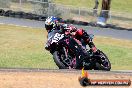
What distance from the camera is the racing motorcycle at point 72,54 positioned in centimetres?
1321

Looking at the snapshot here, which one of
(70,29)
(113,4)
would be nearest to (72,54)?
(70,29)

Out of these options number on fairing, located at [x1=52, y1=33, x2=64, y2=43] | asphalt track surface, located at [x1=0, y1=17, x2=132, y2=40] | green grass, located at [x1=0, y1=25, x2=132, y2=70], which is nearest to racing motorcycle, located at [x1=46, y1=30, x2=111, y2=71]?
number on fairing, located at [x1=52, y1=33, x2=64, y2=43]

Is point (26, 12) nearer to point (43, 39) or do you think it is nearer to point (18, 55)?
point (43, 39)

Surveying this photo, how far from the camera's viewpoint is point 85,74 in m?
9.95

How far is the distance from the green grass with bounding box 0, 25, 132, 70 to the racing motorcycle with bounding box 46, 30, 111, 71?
395 cm

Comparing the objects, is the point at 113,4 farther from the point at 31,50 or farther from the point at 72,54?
the point at 72,54

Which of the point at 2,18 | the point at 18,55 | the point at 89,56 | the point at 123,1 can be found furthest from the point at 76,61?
the point at 123,1

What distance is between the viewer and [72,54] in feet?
44.1

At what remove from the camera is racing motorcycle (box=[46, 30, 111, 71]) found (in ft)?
43.3

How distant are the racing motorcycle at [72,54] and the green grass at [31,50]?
3949 millimetres

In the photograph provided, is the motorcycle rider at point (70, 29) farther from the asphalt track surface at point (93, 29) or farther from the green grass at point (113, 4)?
the green grass at point (113, 4)

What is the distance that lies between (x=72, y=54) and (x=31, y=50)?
8305 millimetres

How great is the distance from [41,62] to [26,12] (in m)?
17.0

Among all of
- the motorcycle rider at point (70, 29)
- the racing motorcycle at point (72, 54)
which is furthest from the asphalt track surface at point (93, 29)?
the racing motorcycle at point (72, 54)
